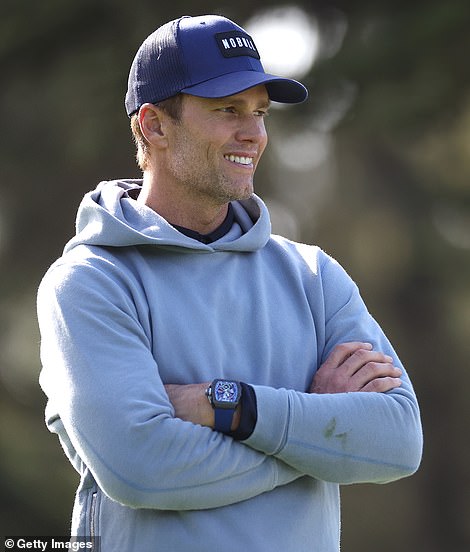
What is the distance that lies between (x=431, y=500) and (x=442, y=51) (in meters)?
4.20

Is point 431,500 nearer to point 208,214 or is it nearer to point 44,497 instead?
point 44,497

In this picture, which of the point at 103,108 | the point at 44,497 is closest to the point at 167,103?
the point at 103,108

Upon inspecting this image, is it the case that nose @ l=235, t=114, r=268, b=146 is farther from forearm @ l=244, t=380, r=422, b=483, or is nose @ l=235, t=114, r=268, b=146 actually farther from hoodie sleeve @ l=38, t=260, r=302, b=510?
forearm @ l=244, t=380, r=422, b=483

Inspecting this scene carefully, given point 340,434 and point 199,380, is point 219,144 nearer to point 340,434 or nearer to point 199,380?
point 199,380

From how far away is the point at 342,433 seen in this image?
3.10 metres

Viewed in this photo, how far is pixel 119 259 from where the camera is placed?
3242 mm

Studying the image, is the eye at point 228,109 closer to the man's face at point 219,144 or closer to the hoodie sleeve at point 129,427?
the man's face at point 219,144

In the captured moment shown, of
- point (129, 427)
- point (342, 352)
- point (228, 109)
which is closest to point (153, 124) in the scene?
point (228, 109)

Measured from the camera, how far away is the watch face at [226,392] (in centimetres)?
304

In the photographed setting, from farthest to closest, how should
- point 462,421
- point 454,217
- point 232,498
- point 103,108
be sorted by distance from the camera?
point 462,421
point 454,217
point 103,108
point 232,498

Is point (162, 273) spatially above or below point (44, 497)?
above

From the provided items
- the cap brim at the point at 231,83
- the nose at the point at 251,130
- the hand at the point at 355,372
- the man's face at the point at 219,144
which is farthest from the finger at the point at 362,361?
the cap brim at the point at 231,83

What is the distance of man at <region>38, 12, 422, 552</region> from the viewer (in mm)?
3004

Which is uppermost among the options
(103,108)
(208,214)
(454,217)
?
(208,214)
